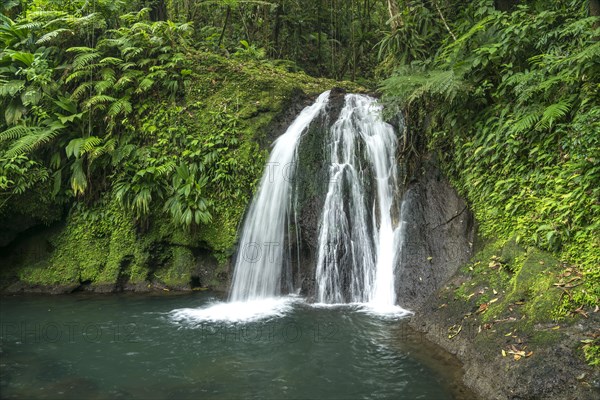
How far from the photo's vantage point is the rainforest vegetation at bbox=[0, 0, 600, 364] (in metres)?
5.70

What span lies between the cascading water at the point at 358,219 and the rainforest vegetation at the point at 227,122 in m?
0.67

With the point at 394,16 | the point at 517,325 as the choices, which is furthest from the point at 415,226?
the point at 394,16

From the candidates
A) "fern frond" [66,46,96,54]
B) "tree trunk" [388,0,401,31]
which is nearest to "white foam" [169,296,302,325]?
"tree trunk" [388,0,401,31]

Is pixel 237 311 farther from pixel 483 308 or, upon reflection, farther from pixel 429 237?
pixel 483 308

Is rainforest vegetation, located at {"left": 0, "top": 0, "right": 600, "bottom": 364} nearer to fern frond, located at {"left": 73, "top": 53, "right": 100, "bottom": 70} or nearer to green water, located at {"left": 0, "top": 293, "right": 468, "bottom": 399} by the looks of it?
fern frond, located at {"left": 73, "top": 53, "right": 100, "bottom": 70}

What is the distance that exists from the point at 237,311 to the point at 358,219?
2.64 metres

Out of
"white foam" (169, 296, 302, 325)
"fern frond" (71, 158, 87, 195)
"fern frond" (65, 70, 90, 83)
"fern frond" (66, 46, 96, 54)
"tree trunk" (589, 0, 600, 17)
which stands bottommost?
"white foam" (169, 296, 302, 325)

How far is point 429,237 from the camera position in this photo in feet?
24.2

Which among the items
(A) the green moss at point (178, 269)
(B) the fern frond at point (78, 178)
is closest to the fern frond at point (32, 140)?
(B) the fern frond at point (78, 178)

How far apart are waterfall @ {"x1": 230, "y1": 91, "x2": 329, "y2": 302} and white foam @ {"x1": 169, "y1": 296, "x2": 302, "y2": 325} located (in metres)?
0.26

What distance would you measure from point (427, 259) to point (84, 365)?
508 cm

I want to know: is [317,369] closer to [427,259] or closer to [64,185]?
[427,259]

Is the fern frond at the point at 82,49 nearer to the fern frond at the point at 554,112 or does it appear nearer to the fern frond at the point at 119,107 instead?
the fern frond at the point at 119,107

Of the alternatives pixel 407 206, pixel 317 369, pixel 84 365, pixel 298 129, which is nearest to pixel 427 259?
pixel 407 206
